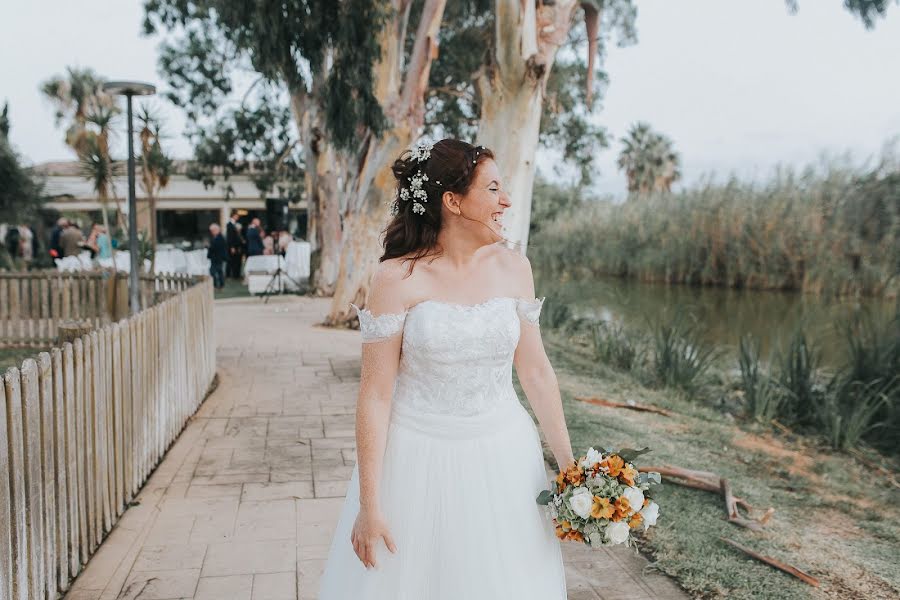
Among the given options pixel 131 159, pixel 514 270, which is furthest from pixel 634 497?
pixel 131 159

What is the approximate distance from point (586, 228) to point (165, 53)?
14.4 meters

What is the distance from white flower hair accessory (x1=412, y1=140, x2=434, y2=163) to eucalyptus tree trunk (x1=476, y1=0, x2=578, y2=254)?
5867 millimetres

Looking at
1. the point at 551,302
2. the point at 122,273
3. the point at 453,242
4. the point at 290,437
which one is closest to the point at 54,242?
the point at 122,273

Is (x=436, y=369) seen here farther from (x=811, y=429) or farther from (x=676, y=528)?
(x=811, y=429)

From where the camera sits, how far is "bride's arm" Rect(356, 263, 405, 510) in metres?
2.29

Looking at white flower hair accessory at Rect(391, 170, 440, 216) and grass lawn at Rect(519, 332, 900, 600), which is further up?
white flower hair accessory at Rect(391, 170, 440, 216)

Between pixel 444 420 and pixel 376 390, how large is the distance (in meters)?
0.24

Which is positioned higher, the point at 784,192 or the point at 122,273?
the point at 784,192

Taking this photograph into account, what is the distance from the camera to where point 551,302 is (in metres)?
13.5

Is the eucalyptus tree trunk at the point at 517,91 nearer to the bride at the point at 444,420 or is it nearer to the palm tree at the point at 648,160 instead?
the bride at the point at 444,420

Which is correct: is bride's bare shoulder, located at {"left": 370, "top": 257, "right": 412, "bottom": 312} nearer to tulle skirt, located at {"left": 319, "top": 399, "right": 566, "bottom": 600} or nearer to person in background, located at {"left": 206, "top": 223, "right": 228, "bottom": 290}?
tulle skirt, located at {"left": 319, "top": 399, "right": 566, "bottom": 600}

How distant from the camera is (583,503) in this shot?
86.6 inches

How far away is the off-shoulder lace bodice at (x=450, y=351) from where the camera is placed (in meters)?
2.31

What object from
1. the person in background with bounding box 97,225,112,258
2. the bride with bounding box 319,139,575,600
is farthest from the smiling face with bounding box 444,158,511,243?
the person in background with bounding box 97,225,112,258
